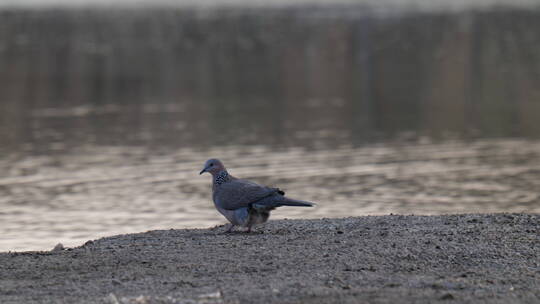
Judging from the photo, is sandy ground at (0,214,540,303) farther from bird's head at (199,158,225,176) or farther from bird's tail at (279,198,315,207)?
bird's head at (199,158,225,176)

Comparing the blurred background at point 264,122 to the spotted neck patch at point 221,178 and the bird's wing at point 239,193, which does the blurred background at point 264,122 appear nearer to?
the spotted neck patch at point 221,178

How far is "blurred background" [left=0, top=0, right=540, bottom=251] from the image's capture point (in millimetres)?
14930

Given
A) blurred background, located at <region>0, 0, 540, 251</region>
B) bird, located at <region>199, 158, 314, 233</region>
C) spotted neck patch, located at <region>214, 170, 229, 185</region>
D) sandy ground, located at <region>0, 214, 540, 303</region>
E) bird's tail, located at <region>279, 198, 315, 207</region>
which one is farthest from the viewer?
blurred background, located at <region>0, 0, 540, 251</region>

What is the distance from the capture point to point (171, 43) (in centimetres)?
4844

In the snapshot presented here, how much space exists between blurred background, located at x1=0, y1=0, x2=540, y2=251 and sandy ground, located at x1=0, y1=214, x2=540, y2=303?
8.58ft

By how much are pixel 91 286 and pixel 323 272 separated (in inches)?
73.7

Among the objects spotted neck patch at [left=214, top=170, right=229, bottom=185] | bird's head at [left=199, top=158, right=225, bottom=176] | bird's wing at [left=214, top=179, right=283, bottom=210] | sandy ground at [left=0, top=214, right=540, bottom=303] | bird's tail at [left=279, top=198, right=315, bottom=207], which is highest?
bird's head at [left=199, top=158, right=225, bottom=176]

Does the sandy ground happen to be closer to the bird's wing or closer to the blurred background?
the bird's wing

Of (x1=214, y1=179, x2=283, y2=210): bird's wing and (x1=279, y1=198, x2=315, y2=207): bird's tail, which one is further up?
(x1=214, y1=179, x2=283, y2=210): bird's wing

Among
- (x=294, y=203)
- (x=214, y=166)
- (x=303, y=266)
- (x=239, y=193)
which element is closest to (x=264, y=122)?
(x=214, y=166)

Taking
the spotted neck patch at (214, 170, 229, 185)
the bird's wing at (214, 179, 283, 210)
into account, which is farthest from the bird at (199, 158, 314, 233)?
the spotted neck patch at (214, 170, 229, 185)

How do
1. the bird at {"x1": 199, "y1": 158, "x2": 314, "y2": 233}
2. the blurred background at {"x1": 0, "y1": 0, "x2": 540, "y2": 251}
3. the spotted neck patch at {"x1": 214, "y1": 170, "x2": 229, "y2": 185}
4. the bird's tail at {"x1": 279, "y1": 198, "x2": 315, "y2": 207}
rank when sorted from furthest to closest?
the blurred background at {"x1": 0, "y1": 0, "x2": 540, "y2": 251}
the spotted neck patch at {"x1": 214, "y1": 170, "x2": 229, "y2": 185}
the bird at {"x1": 199, "y1": 158, "x2": 314, "y2": 233}
the bird's tail at {"x1": 279, "y1": 198, "x2": 315, "y2": 207}

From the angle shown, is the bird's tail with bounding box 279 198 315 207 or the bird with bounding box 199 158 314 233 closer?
the bird's tail with bounding box 279 198 315 207

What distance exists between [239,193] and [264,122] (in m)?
13.8
